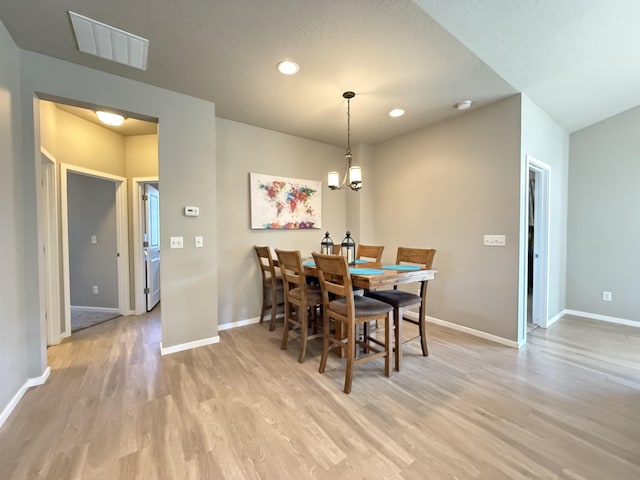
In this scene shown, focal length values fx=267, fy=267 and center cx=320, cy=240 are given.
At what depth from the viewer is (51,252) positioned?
9.09ft

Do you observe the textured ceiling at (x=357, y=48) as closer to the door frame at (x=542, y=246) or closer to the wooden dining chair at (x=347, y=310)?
the door frame at (x=542, y=246)

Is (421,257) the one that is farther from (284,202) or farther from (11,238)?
(11,238)

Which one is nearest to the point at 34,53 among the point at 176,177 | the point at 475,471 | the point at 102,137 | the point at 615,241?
the point at 176,177

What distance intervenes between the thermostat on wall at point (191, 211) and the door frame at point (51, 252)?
4.67 ft

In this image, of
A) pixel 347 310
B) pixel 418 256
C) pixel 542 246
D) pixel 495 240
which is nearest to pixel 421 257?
pixel 418 256

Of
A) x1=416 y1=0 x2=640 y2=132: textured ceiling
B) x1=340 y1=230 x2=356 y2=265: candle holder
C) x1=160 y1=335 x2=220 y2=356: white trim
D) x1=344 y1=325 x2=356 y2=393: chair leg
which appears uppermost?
A: x1=416 y1=0 x2=640 y2=132: textured ceiling

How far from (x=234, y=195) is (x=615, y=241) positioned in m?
4.83

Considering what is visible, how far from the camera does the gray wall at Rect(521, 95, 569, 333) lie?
108 inches

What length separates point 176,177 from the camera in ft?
8.34

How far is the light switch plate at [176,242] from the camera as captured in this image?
254cm

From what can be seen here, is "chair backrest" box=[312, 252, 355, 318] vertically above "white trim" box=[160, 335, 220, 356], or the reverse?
"chair backrest" box=[312, 252, 355, 318]

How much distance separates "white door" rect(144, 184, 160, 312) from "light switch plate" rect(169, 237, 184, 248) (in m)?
1.49

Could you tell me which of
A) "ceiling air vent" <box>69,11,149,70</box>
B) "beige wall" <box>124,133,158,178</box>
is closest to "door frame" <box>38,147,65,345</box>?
"beige wall" <box>124,133,158,178</box>

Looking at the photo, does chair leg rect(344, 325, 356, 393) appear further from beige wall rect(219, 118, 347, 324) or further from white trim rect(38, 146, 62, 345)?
white trim rect(38, 146, 62, 345)
